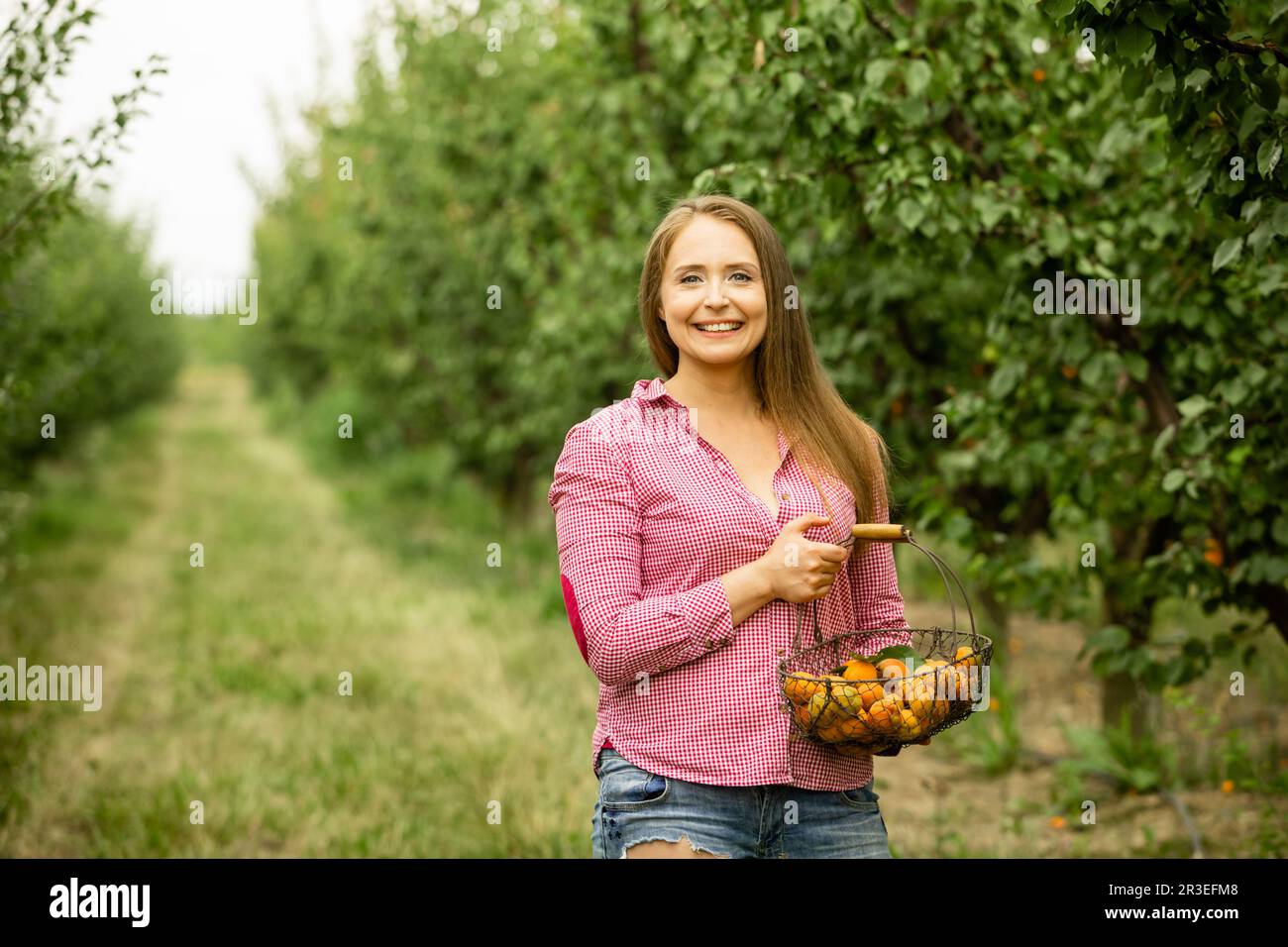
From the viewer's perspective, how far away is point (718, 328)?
8.13 feet

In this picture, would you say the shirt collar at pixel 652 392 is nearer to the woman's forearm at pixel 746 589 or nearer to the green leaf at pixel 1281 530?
the woman's forearm at pixel 746 589

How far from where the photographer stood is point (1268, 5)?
3.80 m

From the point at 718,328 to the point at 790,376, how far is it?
0.69ft

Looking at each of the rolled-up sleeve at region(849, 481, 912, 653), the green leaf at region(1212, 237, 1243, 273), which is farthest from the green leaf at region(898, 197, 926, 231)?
the rolled-up sleeve at region(849, 481, 912, 653)

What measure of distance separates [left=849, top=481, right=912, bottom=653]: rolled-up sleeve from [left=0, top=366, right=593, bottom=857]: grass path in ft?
8.33

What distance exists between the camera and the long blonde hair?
8.33 ft

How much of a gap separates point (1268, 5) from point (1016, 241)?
100cm

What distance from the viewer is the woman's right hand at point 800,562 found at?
224 cm

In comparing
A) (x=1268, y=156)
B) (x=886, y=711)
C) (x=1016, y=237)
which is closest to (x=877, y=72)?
(x=1016, y=237)

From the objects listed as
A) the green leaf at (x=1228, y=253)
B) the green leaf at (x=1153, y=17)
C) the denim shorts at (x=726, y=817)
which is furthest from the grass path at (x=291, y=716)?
the green leaf at (x=1153, y=17)

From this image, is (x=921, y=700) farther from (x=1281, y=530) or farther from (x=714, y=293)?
(x=1281, y=530)

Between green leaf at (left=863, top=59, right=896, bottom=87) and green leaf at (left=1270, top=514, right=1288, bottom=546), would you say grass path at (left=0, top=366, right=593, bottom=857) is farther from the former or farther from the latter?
green leaf at (left=863, top=59, right=896, bottom=87)
